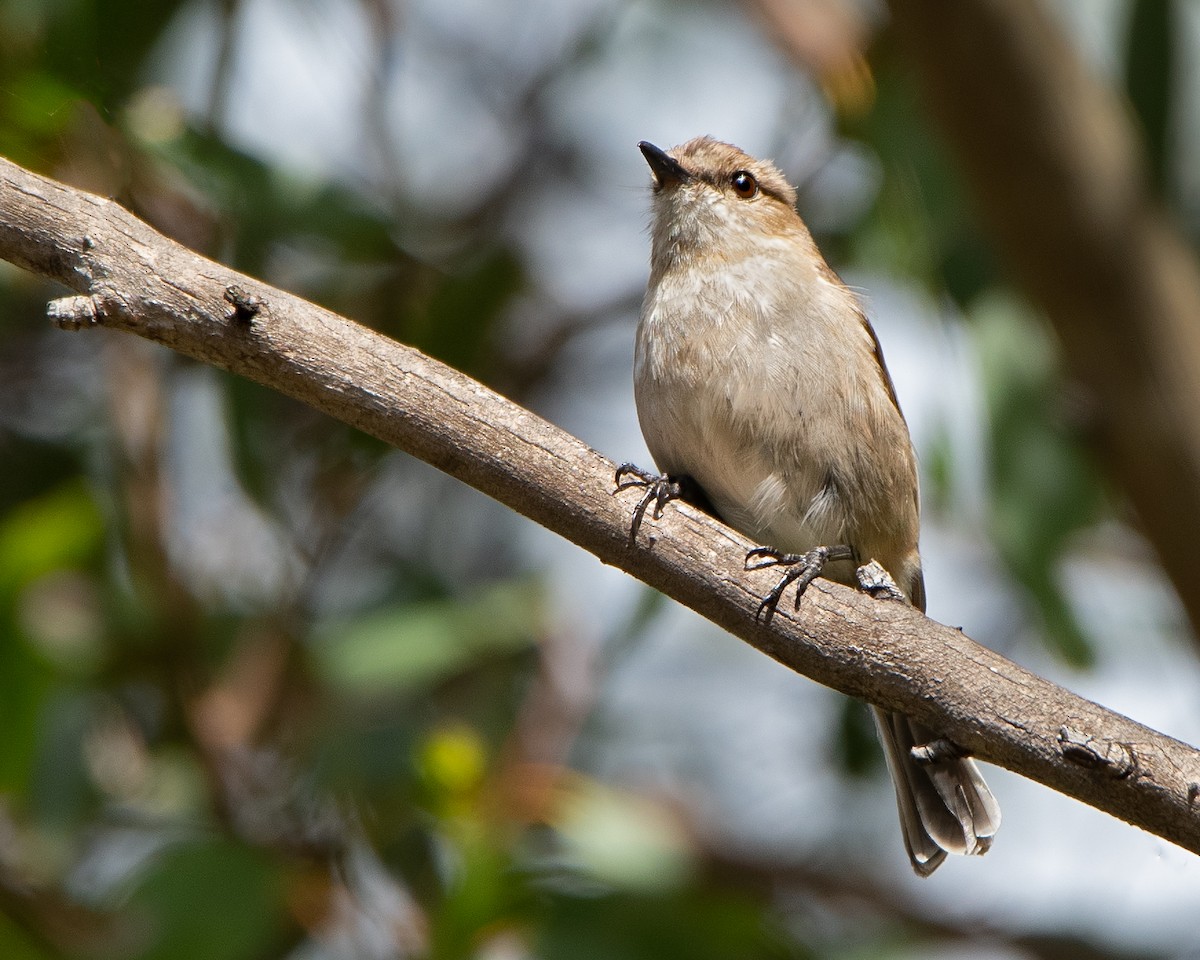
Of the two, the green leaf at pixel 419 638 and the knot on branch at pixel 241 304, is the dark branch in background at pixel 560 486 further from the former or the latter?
the green leaf at pixel 419 638

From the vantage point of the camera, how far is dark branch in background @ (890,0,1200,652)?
400 cm

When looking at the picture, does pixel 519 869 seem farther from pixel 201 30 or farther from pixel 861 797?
pixel 201 30

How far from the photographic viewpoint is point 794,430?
12.2ft

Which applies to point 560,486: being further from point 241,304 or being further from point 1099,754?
point 1099,754

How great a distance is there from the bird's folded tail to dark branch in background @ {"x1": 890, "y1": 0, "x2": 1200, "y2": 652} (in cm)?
87

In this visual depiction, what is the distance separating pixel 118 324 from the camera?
2.38 metres

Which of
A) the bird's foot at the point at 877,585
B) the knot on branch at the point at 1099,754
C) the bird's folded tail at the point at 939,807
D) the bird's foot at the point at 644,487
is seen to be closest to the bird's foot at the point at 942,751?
the knot on branch at the point at 1099,754

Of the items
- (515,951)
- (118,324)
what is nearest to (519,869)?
(515,951)

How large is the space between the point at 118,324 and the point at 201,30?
2.64 meters

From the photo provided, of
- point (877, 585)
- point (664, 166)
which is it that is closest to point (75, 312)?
point (877, 585)

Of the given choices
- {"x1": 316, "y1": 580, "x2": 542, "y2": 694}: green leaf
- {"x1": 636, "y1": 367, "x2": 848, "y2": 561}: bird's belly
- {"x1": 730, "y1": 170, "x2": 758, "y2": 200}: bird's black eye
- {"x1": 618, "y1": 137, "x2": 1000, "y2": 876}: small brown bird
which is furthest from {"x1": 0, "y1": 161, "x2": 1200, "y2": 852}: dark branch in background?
{"x1": 730, "y1": 170, "x2": 758, "y2": 200}: bird's black eye

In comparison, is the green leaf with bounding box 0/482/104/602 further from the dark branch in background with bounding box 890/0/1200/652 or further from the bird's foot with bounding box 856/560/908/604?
the dark branch in background with bounding box 890/0/1200/652

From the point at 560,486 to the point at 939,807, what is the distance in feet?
6.00

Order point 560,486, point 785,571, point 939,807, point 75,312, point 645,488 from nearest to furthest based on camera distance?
point 75,312 < point 560,486 < point 785,571 < point 645,488 < point 939,807
